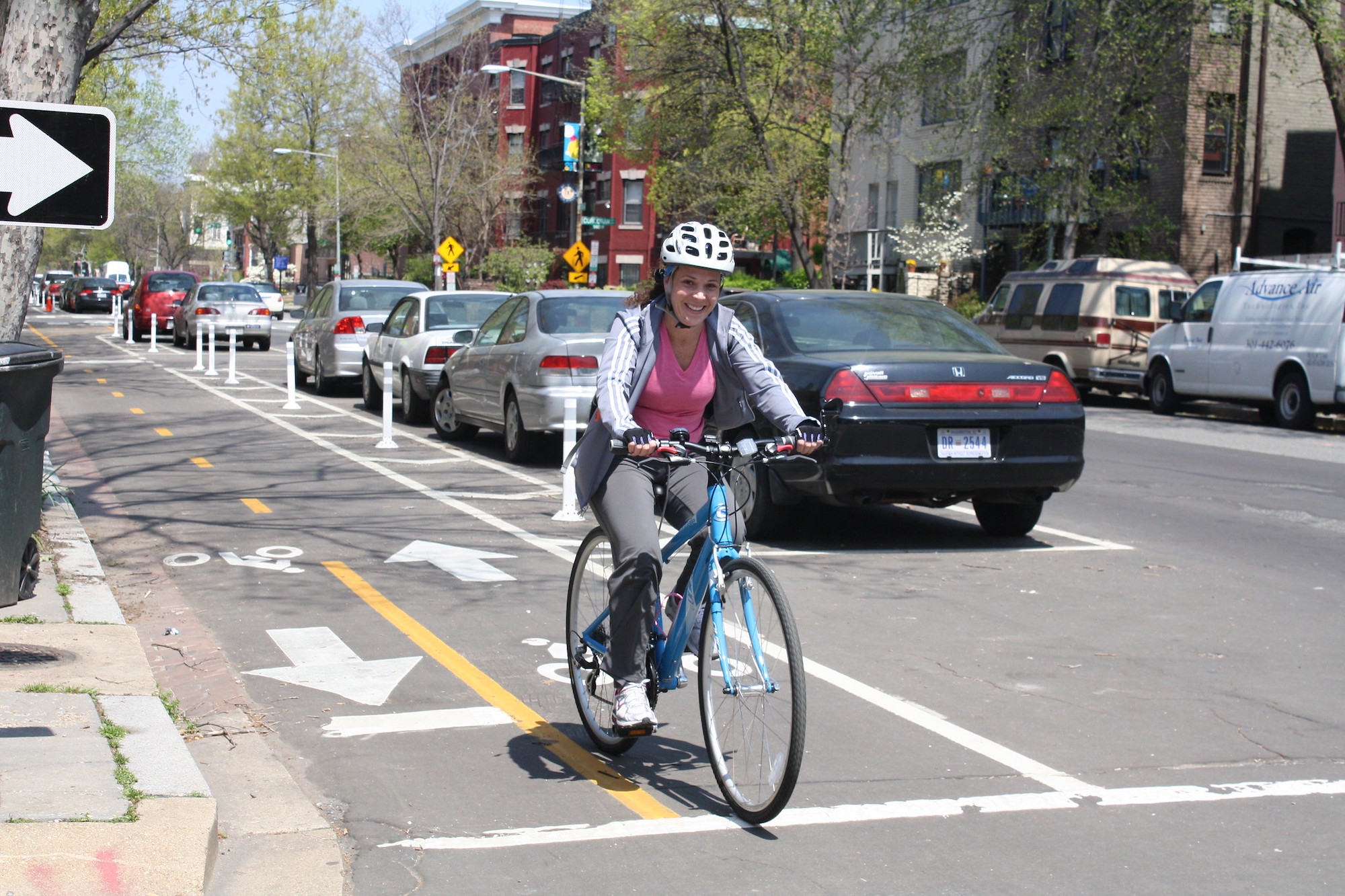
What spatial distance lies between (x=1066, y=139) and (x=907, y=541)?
69.4 feet

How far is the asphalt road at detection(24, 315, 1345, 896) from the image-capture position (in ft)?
14.5

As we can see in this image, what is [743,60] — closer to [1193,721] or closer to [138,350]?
[138,350]

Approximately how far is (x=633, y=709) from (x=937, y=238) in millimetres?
40567

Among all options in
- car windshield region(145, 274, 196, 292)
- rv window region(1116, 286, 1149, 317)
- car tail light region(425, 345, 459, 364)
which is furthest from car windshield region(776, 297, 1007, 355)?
car windshield region(145, 274, 196, 292)

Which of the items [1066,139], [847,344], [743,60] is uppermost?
[743,60]

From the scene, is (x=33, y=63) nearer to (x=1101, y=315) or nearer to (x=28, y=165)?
(x=28, y=165)

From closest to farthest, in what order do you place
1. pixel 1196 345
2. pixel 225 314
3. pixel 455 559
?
pixel 455 559 < pixel 1196 345 < pixel 225 314

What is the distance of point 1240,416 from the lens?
24.1 m

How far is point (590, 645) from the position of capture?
528 centimetres

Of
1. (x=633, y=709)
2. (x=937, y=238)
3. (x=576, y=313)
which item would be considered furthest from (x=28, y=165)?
(x=937, y=238)

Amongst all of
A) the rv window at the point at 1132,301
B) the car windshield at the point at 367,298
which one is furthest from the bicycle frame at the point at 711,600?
the rv window at the point at 1132,301

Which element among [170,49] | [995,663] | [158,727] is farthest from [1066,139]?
[158,727]

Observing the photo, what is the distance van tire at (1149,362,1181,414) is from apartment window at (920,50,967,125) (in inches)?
366

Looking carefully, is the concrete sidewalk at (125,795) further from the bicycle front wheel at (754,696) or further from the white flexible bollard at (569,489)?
the white flexible bollard at (569,489)
